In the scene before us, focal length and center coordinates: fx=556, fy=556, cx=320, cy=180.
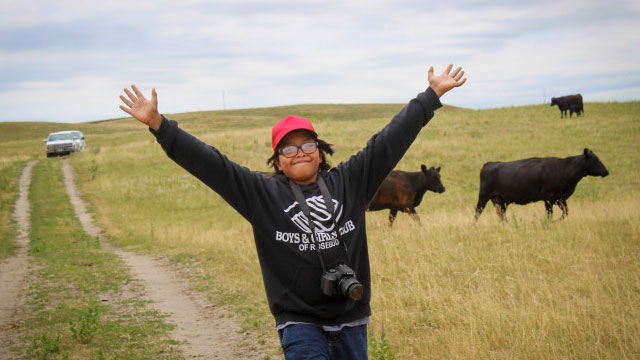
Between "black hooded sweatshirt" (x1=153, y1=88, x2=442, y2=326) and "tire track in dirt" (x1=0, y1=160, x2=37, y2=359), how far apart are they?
15.4ft

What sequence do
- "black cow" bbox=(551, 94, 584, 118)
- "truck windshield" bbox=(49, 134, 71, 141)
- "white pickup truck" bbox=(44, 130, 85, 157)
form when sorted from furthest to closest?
"black cow" bbox=(551, 94, 584, 118) → "truck windshield" bbox=(49, 134, 71, 141) → "white pickup truck" bbox=(44, 130, 85, 157)

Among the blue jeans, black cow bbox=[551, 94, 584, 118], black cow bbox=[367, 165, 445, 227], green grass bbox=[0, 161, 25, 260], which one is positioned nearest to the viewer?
the blue jeans

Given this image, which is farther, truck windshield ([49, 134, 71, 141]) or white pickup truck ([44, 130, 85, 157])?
truck windshield ([49, 134, 71, 141])

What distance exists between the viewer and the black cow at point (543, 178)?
14414mm

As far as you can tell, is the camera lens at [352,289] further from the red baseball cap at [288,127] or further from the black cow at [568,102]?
the black cow at [568,102]

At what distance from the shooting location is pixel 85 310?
27.5 feet

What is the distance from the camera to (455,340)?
5.45 metres

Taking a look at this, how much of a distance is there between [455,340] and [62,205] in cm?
2144

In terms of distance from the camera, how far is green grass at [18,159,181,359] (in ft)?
21.8

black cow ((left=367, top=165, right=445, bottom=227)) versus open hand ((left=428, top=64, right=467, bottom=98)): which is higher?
open hand ((left=428, top=64, right=467, bottom=98))

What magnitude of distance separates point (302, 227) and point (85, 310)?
628 centimetres

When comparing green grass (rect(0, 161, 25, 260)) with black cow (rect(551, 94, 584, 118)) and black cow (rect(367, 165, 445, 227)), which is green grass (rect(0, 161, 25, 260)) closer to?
black cow (rect(367, 165, 445, 227))

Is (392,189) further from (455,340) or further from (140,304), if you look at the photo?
(455,340)

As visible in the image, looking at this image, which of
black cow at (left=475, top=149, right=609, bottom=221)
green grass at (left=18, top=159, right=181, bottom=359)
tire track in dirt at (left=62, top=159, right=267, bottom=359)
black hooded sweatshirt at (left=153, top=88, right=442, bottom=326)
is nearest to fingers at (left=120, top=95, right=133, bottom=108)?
black hooded sweatshirt at (left=153, top=88, right=442, bottom=326)
